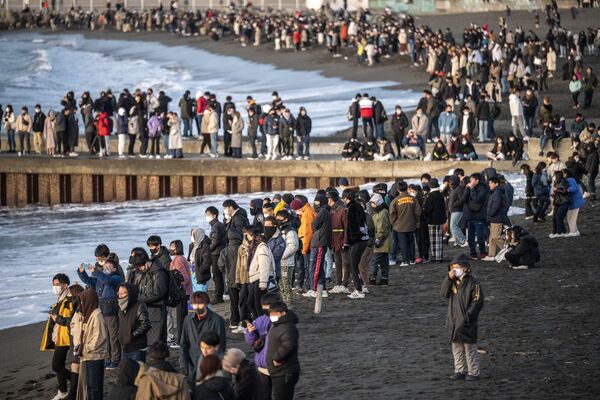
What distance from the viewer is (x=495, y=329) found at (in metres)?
15.8

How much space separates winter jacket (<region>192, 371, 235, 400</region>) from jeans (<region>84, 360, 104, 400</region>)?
3.44 meters

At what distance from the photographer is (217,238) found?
17.2 meters

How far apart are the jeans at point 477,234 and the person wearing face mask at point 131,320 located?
7.87 metres

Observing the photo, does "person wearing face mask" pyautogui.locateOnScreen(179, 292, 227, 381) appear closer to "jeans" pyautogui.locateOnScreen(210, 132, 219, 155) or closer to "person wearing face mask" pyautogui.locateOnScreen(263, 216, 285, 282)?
"person wearing face mask" pyautogui.locateOnScreen(263, 216, 285, 282)

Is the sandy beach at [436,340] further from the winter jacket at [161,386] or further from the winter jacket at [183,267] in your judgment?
the winter jacket at [161,386]

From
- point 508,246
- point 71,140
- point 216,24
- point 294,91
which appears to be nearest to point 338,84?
point 294,91

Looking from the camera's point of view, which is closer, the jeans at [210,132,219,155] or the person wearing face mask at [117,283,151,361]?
the person wearing face mask at [117,283,151,361]

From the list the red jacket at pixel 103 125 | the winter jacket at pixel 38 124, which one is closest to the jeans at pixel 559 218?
the red jacket at pixel 103 125

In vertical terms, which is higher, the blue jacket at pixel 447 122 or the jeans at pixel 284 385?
the blue jacket at pixel 447 122

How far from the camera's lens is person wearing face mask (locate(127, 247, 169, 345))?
47.8 ft

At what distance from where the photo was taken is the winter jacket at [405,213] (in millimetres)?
20125

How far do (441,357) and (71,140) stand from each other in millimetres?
21900

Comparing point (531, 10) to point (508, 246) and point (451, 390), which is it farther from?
point (451, 390)

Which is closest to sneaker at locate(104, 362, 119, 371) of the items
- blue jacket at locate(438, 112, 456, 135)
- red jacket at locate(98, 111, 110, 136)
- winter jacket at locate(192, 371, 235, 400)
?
winter jacket at locate(192, 371, 235, 400)
